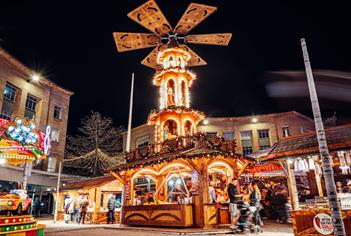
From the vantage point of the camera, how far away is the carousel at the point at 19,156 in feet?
29.8

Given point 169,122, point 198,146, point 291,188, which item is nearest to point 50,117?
point 169,122

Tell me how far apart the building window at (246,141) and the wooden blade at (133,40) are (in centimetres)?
1976

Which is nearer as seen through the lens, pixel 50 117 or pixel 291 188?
pixel 291 188

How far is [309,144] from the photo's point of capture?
1138 cm

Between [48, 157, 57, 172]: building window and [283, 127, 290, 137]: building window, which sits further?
[283, 127, 290, 137]: building window

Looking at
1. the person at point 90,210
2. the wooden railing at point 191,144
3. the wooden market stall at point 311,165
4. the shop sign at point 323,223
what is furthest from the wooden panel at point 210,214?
the person at point 90,210

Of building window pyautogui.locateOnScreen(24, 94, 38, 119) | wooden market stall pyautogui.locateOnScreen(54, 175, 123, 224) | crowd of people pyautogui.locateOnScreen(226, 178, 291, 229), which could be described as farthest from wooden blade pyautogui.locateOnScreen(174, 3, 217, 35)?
building window pyautogui.locateOnScreen(24, 94, 38, 119)

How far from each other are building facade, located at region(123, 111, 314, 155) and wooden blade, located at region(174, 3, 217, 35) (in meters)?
17.3

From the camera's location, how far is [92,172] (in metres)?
32.8

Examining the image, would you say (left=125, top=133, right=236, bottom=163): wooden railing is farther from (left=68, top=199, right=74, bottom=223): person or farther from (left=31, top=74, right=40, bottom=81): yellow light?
(left=31, top=74, right=40, bottom=81): yellow light

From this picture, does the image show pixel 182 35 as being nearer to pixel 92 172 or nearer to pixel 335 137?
pixel 335 137

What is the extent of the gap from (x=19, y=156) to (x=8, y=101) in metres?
18.6

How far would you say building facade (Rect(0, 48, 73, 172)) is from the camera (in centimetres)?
2730

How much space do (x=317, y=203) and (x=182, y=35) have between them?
48.2 feet
